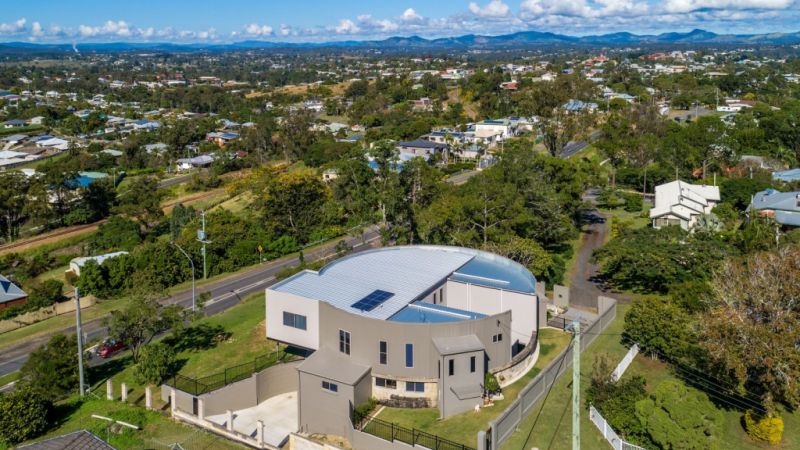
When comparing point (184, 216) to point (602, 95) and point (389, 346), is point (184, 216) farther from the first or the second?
point (602, 95)

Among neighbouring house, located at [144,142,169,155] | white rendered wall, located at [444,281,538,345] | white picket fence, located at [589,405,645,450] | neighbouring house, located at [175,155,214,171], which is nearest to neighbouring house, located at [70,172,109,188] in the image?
neighbouring house, located at [175,155,214,171]

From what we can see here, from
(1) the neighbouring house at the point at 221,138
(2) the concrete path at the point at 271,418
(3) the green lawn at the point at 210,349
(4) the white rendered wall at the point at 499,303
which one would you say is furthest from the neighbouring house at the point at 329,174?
(2) the concrete path at the point at 271,418

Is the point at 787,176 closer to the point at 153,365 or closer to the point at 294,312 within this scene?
the point at 294,312

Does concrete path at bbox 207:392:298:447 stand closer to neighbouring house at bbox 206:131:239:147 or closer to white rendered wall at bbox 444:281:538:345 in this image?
white rendered wall at bbox 444:281:538:345

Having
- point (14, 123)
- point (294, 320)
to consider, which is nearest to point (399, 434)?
point (294, 320)

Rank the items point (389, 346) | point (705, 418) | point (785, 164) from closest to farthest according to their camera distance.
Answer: point (705, 418) → point (389, 346) → point (785, 164)

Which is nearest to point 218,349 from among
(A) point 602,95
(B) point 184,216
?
(B) point 184,216

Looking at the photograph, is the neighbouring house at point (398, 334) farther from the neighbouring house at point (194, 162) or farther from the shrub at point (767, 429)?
the neighbouring house at point (194, 162)
